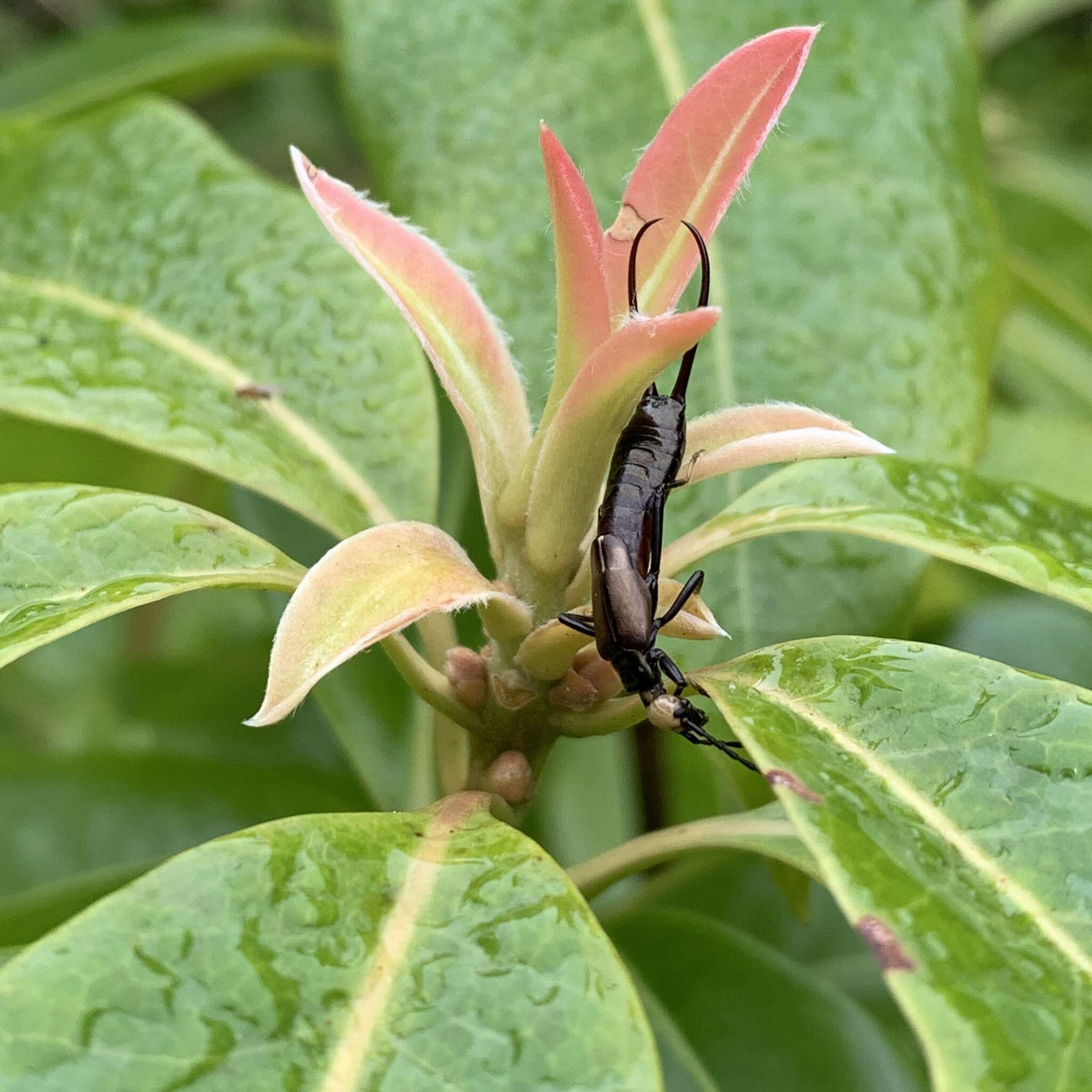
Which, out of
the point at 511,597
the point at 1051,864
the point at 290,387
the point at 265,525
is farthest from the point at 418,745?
the point at 1051,864

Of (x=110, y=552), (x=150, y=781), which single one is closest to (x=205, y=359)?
(x=110, y=552)

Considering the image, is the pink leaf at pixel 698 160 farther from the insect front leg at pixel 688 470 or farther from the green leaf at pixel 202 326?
the green leaf at pixel 202 326

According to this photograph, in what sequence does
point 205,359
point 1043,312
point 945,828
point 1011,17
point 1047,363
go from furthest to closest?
1. point 1011,17
2. point 1047,363
3. point 1043,312
4. point 205,359
5. point 945,828

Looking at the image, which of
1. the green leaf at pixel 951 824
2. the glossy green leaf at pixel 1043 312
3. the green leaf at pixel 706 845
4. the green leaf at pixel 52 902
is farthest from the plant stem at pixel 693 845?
the glossy green leaf at pixel 1043 312

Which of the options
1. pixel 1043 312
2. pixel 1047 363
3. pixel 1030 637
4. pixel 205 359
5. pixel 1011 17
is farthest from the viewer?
pixel 1011 17

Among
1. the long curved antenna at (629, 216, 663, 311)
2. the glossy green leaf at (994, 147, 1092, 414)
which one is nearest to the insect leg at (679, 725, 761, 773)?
the long curved antenna at (629, 216, 663, 311)

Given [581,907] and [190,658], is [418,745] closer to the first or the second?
[581,907]

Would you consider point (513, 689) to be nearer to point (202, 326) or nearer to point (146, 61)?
point (202, 326)
